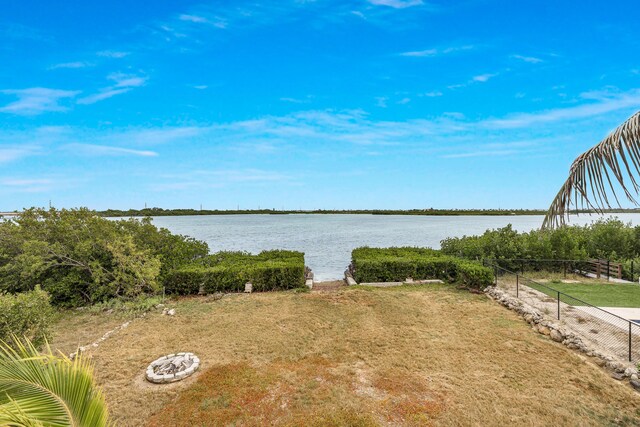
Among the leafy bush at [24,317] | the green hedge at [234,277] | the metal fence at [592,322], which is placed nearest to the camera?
the leafy bush at [24,317]

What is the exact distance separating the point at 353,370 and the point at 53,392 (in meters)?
4.98

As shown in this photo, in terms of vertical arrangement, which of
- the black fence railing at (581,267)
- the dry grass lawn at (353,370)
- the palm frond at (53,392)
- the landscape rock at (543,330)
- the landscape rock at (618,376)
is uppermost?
the palm frond at (53,392)

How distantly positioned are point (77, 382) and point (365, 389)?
4471mm

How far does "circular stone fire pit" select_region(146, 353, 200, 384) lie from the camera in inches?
224

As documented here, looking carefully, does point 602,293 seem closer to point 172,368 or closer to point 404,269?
point 404,269

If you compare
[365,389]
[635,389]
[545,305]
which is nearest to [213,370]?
[365,389]

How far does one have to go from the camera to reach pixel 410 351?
671cm

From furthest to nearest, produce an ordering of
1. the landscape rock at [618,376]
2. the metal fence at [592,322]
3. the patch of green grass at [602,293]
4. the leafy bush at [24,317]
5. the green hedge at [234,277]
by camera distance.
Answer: the green hedge at [234,277] → the patch of green grass at [602,293] → the metal fence at [592,322] → the leafy bush at [24,317] → the landscape rock at [618,376]

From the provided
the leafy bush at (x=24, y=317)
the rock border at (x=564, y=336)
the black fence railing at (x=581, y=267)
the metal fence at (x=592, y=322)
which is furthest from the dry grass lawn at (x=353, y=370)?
the black fence railing at (x=581, y=267)

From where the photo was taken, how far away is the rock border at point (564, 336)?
5605 millimetres

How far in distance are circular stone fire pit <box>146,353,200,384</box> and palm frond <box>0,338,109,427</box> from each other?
4.15 m

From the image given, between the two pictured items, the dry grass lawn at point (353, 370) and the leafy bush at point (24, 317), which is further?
the leafy bush at point (24, 317)

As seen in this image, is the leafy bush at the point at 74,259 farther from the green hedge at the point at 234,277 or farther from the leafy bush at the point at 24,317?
the leafy bush at the point at 24,317

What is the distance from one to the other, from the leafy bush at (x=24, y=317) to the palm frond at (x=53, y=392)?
516cm
